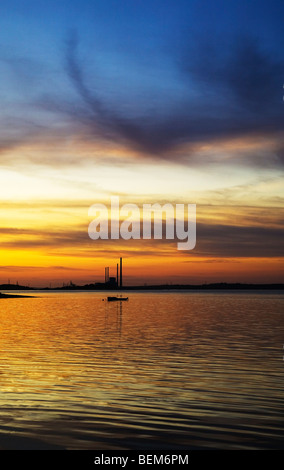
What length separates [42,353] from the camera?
123 ft

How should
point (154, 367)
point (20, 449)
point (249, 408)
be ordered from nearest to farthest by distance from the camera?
point (20, 449) → point (249, 408) → point (154, 367)

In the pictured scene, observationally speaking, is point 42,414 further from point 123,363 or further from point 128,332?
point 128,332

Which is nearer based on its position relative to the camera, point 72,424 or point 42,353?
point 72,424

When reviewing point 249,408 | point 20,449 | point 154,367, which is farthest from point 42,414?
point 154,367

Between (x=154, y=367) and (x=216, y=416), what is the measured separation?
1205 cm
